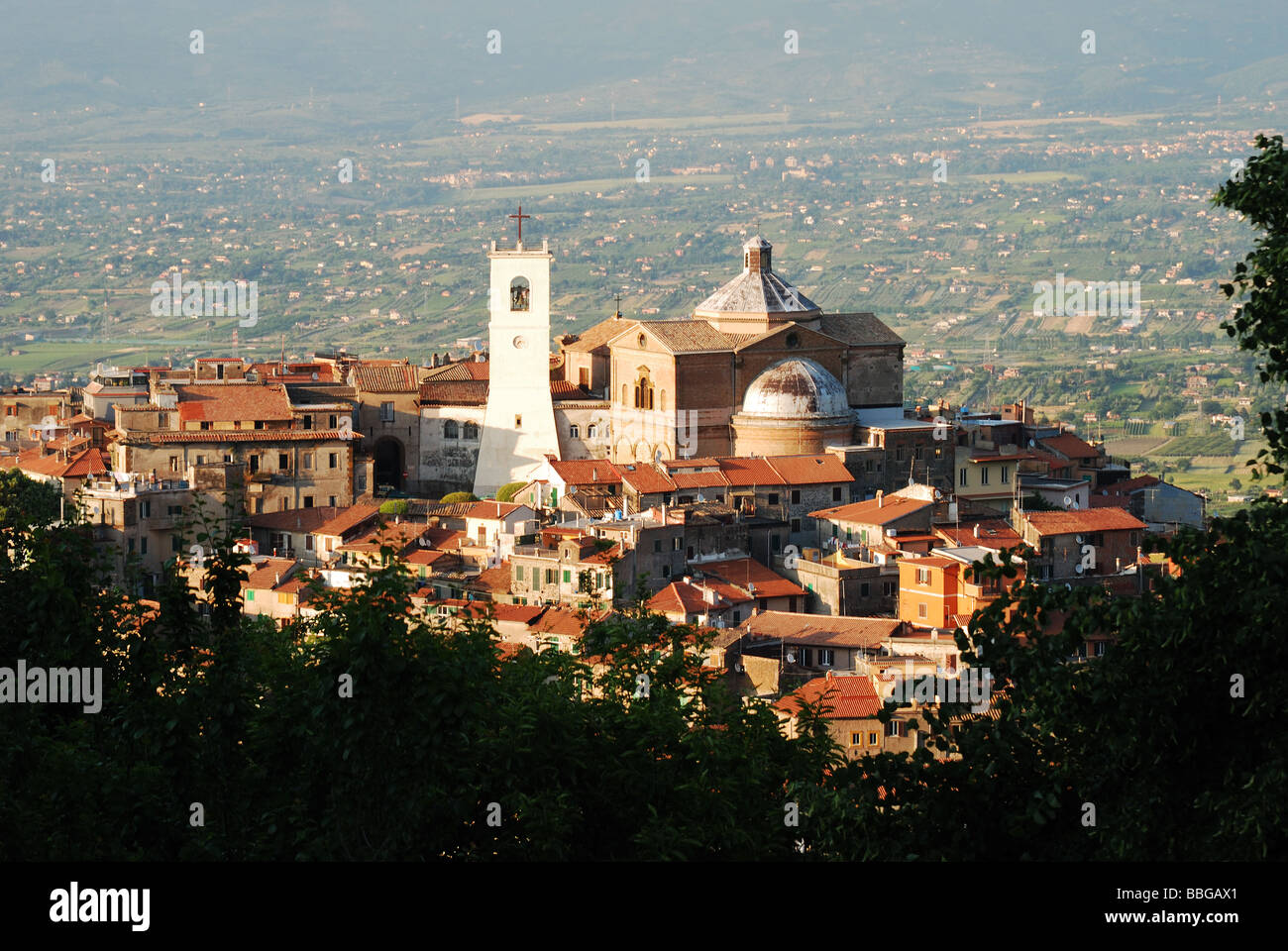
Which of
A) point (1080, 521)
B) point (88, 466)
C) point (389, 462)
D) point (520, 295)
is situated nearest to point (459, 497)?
point (389, 462)

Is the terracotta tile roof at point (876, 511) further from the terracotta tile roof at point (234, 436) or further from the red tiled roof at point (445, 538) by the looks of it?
the terracotta tile roof at point (234, 436)

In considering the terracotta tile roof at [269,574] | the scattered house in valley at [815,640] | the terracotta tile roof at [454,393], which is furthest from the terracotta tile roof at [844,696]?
the terracotta tile roof at [454,393]

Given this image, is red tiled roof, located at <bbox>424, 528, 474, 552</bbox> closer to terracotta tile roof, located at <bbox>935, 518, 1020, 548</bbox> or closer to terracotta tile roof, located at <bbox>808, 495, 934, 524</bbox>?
terracotta tile roof, located at <bbox>808, 495, 934, 524</bbox>

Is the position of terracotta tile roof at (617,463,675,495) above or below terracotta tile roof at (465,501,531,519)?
above

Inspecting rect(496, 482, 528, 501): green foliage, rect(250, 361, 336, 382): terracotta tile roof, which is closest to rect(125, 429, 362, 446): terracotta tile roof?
rect(496, 482, 528, 501): green foliage

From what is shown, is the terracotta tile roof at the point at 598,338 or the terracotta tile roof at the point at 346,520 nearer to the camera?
the terracotta tile roof at the point at 346,520
